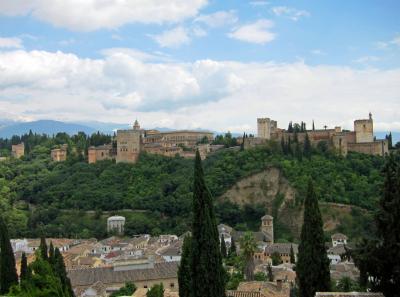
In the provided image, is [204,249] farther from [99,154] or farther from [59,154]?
[59,154]

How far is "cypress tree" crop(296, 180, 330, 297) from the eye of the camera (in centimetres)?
1777

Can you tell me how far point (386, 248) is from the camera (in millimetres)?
14477

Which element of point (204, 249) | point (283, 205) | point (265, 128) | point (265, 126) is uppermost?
point (265, 126)

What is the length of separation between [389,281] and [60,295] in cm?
852

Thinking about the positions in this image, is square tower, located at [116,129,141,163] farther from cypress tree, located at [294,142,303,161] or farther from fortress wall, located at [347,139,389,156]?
fortress wall, located at [347,139,389,156]

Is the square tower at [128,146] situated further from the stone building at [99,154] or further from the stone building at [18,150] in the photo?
the stone building at [18,150]

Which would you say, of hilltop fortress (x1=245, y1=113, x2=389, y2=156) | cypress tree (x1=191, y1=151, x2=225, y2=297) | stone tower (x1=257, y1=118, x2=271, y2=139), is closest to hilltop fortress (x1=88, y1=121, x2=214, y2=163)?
stone tower (x1=257, y1=118, x2=271, y2=139)

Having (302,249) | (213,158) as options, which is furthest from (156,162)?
(302,249)

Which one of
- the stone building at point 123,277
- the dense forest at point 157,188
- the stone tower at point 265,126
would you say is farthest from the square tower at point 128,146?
the stone building at point 123,277

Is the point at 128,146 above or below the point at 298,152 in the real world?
above

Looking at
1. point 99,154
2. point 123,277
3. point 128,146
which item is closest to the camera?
point 123,277

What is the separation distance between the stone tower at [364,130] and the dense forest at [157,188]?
3.87m

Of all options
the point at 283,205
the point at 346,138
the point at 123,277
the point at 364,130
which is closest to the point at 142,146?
the point at 283,205

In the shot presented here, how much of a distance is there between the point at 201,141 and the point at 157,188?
1822 centimetres
